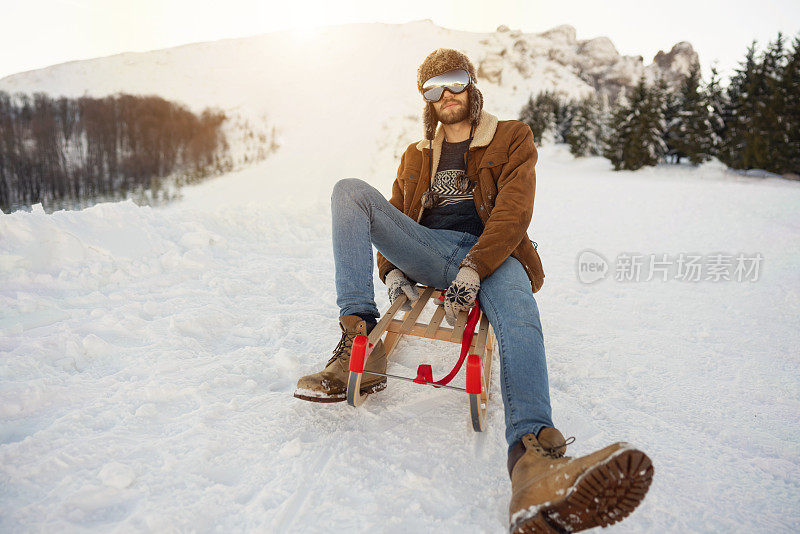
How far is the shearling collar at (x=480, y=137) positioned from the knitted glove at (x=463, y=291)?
895mm

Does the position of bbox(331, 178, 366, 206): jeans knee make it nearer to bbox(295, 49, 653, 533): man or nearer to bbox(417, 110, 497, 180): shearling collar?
bbox(295, 49, 653, 533): man

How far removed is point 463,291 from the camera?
1.99 metres

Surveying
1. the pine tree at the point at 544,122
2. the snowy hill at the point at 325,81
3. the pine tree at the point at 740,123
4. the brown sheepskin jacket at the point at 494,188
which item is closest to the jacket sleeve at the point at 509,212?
the brown sheepskin jacket at the point at 494,188

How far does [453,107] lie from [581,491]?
7.16ft

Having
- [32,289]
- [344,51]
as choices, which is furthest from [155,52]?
[32,289]

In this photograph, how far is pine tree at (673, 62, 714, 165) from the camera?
18.1 meters

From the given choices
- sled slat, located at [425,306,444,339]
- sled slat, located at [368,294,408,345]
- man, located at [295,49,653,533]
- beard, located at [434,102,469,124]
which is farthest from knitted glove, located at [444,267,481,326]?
beard, located at [434,102,469,124]

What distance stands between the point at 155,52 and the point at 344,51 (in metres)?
20.9

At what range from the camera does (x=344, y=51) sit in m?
45.0

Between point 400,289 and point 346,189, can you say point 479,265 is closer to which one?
point 400,289

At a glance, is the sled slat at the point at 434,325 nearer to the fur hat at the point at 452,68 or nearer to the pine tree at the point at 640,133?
the fur hat at the point at 452,68

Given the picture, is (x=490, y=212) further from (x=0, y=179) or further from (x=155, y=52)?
(x=155, y=52)

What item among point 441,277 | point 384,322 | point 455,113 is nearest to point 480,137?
point 455,113

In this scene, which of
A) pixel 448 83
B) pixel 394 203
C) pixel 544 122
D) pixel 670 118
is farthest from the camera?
pixel 544 122
